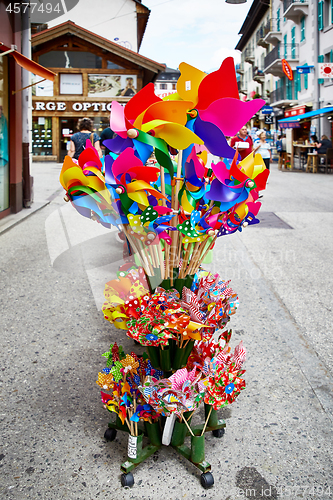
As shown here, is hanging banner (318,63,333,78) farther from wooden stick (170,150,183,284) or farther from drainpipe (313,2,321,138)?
wooden stick (170,150,183,284)

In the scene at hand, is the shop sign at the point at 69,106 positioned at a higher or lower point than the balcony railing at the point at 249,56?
lower

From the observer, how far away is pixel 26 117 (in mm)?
8016

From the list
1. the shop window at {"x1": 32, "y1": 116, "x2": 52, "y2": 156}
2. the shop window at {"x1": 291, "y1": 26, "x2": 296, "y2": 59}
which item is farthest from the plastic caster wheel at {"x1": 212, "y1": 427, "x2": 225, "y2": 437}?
the shop window at {"x1": 291, "y1": 26, "x2": 296, "y2": 59}

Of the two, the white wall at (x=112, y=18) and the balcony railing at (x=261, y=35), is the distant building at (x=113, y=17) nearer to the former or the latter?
the white wall at (x=112, y=18)

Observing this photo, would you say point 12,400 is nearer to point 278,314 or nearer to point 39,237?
point 278,314

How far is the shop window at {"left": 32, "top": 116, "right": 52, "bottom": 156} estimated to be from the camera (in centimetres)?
2206

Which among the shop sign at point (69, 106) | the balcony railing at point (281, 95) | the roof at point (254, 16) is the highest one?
the roof at point (254, 16)

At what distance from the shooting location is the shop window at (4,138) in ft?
23.0

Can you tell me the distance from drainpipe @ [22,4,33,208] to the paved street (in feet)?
11.4

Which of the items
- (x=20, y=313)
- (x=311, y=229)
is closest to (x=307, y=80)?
(x=311, y=229)

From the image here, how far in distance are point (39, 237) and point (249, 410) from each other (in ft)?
15.3

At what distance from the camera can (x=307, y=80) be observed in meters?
25.5

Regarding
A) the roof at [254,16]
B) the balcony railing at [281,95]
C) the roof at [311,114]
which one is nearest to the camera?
the roof at [311,114]

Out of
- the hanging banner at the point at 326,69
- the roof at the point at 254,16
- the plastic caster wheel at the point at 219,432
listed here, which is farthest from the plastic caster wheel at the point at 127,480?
the roof at the point at 254,16
